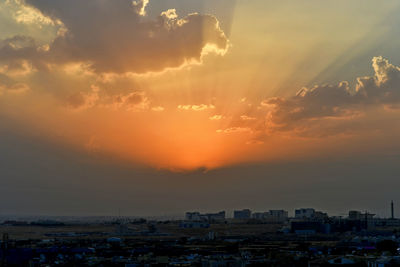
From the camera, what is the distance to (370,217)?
142375 millimetres

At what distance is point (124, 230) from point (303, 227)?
34.7 meters

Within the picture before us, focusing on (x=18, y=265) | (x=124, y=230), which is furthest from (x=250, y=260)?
(x=124, y=230)

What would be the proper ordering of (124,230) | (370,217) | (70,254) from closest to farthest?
1. (70,254)
2. (124,230)
3. (370,217)

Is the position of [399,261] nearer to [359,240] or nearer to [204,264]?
[204,264]

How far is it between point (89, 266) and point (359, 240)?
37.4 m

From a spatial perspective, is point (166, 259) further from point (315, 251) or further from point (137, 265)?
point (315, 251)

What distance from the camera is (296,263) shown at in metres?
42.5

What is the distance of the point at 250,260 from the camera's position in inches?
1742

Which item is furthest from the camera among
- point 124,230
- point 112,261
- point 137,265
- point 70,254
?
point 124,230

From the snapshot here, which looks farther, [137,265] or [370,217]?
[370,217]

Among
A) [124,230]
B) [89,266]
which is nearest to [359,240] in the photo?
[89,266]

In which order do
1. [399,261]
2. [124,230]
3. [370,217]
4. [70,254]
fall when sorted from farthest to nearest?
[370,217] → [124,230] → [70,254] → [399,261]

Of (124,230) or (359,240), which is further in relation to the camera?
(124,230)

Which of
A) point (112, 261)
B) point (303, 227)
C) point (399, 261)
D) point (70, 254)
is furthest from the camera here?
point (303, 227)
